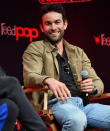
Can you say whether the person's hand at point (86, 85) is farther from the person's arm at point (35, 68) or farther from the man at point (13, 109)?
the man at point (13, 109)

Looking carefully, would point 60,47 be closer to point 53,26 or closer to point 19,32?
point 53,26

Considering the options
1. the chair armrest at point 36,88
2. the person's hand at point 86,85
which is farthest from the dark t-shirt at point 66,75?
the chair armrest at point 36,88

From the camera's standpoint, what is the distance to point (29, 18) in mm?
4676

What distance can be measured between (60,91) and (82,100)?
522 millimetres

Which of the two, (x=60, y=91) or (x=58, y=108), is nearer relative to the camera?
(x=60, y=91)

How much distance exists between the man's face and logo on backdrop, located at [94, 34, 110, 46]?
8.26ft

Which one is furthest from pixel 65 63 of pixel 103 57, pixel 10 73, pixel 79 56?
pixel 103 57

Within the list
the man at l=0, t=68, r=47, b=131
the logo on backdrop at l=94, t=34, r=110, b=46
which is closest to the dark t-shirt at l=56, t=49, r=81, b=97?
the man at l=0, t=68, r=47, b=131

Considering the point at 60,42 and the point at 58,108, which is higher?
the point at 60,42

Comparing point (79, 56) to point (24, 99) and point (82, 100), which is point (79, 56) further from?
point (24, 99)

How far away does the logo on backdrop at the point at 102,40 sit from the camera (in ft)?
17.2

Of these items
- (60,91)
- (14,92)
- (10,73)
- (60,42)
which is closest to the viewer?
(14,92)

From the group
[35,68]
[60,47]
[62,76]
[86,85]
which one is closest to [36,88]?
[35,68]

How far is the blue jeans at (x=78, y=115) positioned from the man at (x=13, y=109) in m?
0.70
